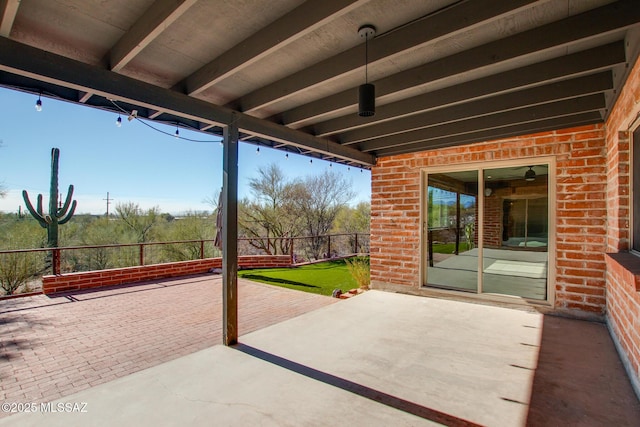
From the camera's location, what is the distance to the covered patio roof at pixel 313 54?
1.86 metres

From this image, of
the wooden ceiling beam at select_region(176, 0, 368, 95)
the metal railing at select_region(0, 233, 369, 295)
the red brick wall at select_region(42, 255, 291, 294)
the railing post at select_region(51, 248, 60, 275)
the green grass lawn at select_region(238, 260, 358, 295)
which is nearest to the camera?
the wooden ceiling beam at select_region(176, 0, 368, 95)

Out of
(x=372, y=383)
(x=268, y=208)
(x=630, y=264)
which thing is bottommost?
(x=372, y=383)

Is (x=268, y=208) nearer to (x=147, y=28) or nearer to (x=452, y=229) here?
(x=452, y=229)

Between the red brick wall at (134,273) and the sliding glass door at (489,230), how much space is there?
176 inches

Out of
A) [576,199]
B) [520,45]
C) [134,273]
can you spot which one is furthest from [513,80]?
[134,273]

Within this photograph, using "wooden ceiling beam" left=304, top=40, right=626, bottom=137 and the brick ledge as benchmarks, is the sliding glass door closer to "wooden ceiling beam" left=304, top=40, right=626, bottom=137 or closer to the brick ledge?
the brick ledge

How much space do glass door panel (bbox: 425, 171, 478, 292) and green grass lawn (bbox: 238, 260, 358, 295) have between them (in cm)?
172

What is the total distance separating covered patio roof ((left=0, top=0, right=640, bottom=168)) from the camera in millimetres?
1863

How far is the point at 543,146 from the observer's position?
4172 mm

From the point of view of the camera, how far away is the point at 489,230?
6.32 meters

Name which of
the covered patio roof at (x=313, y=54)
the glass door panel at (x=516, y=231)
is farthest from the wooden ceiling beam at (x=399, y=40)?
the glass door panel at (x=516, y=231)

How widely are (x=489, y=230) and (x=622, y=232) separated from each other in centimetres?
330

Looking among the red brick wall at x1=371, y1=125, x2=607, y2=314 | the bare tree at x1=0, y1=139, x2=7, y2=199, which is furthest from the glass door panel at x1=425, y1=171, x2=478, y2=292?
the bare tree at x1=0, y1=139, x2=7, y2=199

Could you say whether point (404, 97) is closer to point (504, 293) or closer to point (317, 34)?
point (317, 34)
